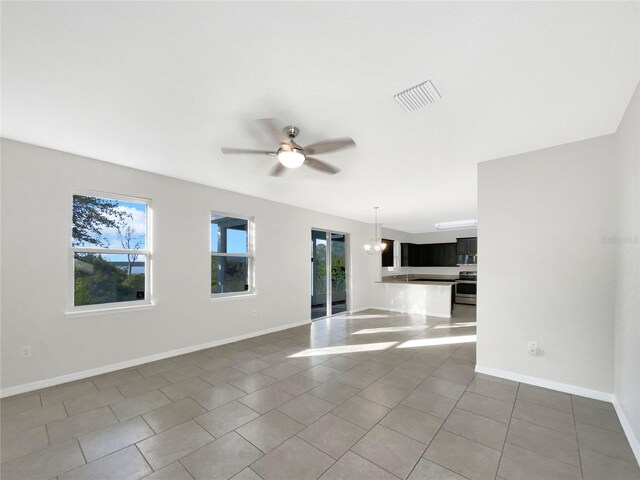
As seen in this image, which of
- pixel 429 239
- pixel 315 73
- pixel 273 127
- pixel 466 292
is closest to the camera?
pixel 315 73

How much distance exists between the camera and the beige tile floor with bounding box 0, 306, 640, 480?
74.3 inches

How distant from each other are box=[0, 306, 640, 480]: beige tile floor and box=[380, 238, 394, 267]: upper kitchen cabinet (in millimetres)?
5562

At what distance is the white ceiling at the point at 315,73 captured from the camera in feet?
4.80

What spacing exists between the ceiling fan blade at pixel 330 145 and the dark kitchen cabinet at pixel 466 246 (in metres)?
8.26

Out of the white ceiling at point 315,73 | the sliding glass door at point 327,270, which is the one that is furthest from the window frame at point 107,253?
the sliding glass door at point 327,270

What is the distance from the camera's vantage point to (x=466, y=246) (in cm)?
932

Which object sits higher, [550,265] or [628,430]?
[550,265]

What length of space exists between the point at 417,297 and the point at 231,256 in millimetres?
4920

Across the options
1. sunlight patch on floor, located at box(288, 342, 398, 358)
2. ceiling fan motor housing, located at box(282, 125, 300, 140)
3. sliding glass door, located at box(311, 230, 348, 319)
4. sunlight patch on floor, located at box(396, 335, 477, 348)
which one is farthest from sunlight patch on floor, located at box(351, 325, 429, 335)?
ceiling fan motor housing, located at box(282, 125, 300, 140)

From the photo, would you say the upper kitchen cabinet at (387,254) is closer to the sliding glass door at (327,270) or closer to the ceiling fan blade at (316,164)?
the sliding glass door at (327,270)

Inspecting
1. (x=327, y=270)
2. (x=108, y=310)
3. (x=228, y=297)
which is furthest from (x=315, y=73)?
(x=327, y=270)

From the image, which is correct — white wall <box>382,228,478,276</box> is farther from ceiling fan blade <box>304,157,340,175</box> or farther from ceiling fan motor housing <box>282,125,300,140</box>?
ceiling fan motor housing <box>282,125,300,140</box>

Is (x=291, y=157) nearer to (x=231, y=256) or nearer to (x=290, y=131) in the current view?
(x=290, y=131)

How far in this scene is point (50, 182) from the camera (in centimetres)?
314
